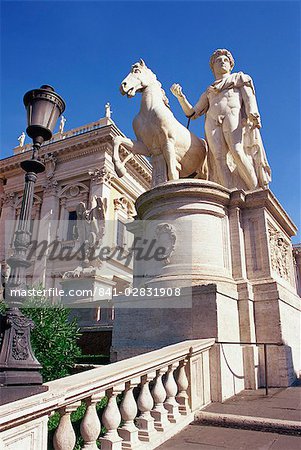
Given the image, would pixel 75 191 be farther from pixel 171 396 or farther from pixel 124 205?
pixel 171 396

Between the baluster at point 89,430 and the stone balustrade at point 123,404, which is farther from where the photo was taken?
the baluster at point 89,430

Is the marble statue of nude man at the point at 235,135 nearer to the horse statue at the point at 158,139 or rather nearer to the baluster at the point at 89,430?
the horse statue at the point at 158,139

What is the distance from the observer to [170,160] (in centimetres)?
842

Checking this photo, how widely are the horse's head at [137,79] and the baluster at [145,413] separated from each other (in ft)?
21.9

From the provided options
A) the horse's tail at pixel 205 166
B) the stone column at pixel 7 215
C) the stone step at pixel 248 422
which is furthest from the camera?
the stone column at pixel 7 215

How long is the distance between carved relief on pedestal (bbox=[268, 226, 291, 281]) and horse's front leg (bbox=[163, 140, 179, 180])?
2.30 m

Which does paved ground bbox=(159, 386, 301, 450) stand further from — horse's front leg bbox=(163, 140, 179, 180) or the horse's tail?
the horse's tail

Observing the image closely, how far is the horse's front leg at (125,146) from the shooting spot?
8664 millimetres

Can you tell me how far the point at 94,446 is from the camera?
9.70ft

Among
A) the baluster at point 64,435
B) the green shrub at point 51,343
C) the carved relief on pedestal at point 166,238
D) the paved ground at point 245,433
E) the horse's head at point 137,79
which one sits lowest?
the paved ground at point 245,433

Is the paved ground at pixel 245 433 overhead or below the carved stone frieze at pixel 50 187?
below

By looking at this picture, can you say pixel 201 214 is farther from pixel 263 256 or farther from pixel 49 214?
pixel 49 214

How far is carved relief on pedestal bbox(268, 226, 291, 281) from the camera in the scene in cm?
777

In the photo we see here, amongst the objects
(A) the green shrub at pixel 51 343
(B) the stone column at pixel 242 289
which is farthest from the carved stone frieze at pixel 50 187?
(B) the stone column at pixel 242 289
